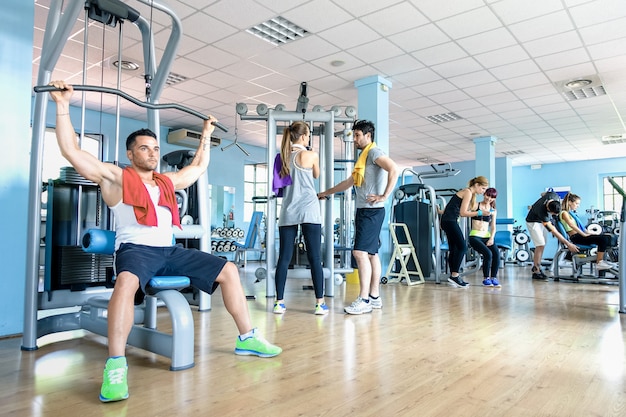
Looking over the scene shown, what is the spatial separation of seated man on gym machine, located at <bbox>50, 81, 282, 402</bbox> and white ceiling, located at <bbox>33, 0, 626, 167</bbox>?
4.34ft

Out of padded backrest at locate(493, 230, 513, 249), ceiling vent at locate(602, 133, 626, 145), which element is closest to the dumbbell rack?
padded backrest at locate(493, 230, 513, 249)

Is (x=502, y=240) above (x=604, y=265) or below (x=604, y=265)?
above

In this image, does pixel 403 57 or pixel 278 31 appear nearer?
pixel 278 31

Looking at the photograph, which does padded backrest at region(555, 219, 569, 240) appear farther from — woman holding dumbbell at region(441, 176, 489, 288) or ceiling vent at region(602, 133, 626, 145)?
ceiling vent at region(602, 133, 626, 145)

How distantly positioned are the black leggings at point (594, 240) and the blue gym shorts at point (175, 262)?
5.17 metres

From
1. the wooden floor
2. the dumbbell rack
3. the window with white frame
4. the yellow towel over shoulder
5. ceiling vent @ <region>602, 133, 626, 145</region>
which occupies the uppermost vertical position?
ceiling vent @ <region>602, 133, 626, 145</region>

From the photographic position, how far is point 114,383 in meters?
1.47

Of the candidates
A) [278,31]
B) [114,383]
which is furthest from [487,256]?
[114,383]

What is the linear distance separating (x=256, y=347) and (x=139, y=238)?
0.71 m

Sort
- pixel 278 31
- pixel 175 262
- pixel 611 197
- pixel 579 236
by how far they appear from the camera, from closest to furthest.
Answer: pixel 175 262 < pixel 278 31 < pixel 579 236 < pixel 611 197

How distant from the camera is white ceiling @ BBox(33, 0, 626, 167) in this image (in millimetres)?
4227

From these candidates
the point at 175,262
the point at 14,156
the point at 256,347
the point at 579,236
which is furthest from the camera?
the point at 579,236

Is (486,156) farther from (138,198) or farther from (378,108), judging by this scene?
(138,198)

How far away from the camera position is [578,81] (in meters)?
6.12
